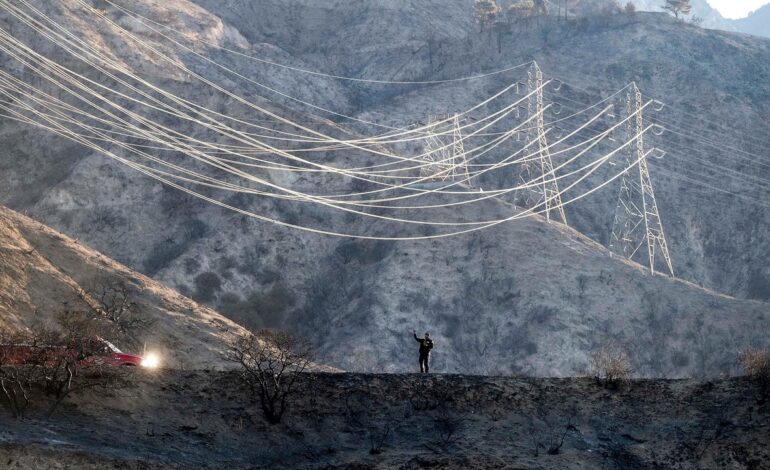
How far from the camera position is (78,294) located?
45.0 m

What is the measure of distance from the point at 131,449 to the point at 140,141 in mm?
73467

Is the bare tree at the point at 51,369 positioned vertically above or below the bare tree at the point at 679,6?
below

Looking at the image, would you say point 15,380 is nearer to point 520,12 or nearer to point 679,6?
point 520,12

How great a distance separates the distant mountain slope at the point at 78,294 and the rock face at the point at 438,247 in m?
14.9

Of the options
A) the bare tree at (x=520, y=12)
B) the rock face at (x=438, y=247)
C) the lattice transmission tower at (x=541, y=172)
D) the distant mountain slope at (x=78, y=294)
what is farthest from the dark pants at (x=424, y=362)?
the bare tree at (x=520, y=12)


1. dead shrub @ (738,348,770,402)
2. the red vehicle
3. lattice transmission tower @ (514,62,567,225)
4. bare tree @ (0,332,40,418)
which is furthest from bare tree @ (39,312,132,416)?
lattice transmission tower @ (514,62,567,225)

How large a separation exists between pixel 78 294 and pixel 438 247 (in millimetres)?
36353

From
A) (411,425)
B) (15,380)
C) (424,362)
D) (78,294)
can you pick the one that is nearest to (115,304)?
(78,294)

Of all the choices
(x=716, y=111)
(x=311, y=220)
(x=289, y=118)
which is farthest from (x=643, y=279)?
(x=716, y=111)

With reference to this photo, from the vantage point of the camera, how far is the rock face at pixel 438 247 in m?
67.6

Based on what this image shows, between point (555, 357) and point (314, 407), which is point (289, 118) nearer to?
point (555, 357)

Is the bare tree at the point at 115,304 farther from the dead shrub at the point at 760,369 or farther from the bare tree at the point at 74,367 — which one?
the dead shrub at the point at 760,369

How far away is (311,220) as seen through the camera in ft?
265

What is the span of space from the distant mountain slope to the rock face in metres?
14.9
